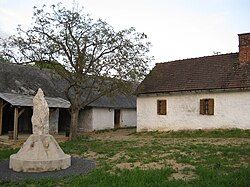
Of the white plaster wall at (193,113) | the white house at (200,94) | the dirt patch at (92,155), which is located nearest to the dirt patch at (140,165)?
the dirt patch at (92,155)

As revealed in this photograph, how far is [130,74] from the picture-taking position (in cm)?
1762

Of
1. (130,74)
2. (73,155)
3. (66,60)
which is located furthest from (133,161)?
(66,60)

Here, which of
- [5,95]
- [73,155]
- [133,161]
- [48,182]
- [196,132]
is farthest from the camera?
[196,132]

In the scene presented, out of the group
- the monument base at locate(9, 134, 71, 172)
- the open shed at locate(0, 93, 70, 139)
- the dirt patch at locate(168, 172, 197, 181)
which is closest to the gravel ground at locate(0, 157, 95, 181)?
the monument base at locate(9, 134, 71, 172)

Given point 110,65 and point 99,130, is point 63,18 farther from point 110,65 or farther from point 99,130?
point 99,130

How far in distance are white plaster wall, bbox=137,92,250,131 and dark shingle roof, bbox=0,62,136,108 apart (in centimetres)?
245

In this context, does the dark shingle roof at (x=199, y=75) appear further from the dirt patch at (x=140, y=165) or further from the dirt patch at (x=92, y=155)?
the dirt patch at (x=140, y=165)

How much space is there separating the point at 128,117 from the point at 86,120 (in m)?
5.50

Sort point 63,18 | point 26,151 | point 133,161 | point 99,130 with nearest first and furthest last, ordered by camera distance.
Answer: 1. point 26,151
2. point 133,161
3. point 63,18
4. point 99,130

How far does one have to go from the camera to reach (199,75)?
22.0 metres

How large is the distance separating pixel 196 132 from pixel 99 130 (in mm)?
9384

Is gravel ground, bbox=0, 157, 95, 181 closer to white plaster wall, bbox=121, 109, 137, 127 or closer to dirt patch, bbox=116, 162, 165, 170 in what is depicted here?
dirt patch, bbox=116, 162, 165, 170

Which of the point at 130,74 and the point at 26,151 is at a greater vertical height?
the point at 130,74

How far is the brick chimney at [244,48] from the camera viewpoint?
2047 cm
